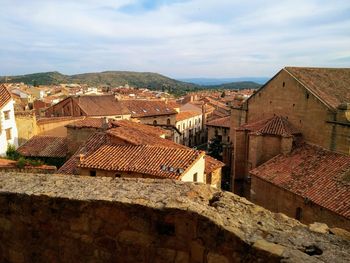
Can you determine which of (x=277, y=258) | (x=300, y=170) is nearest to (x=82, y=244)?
(x=277, y=258)

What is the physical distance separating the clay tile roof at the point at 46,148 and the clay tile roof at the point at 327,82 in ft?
47.1

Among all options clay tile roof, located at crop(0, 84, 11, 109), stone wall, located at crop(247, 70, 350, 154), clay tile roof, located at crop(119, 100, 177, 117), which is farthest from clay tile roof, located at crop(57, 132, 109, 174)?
clay tile roof, located at crop(119, 100, 177, 117)

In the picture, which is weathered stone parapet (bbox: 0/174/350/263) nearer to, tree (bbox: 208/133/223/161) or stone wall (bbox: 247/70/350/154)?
stone wall (bbox: 247/70/350/154)

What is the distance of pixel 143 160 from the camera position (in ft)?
40.9

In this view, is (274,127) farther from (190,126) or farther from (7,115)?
(190,126)

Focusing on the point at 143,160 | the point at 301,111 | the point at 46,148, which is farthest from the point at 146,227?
the point at 46,148

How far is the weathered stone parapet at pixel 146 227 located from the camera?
3.02 m

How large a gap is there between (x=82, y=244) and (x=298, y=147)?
16112 millimetres

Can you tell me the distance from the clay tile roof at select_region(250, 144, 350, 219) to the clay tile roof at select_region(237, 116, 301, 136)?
1228 mm

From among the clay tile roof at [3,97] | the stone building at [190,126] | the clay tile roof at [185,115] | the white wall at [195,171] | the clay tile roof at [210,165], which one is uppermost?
the clay tile roof at [3,97]

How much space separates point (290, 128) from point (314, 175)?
5.08 metres

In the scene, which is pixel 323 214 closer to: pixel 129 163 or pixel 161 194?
pixel 129 163

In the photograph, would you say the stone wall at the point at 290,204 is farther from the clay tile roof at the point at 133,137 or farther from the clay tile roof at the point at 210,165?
the clay tile roof at the point at 133,137

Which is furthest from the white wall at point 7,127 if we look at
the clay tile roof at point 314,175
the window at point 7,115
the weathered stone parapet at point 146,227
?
the weathered stone parapet at point 146,227
